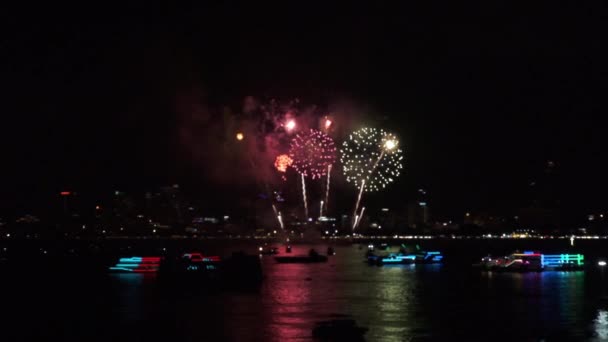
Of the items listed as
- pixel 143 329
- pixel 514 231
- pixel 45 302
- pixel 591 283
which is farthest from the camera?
pixel 514 231

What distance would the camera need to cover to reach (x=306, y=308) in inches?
989

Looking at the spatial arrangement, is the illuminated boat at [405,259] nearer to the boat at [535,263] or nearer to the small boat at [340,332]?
the boat at [535,263]

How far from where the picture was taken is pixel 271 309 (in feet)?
81.5

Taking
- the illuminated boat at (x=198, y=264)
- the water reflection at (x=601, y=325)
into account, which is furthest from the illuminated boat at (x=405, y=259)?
the water reflection at (x=601, y=325)

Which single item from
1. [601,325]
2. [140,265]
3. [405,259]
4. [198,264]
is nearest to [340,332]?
[601,325]

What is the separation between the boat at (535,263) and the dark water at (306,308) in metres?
5.51

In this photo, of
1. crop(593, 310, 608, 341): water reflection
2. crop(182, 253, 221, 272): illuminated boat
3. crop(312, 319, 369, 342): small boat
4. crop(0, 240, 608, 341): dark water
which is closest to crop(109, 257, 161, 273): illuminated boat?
crop(182, 253, 221, 272): illuminated boat

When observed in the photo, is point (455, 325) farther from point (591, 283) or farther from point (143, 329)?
point (591, 283)

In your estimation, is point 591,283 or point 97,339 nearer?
point 97,339

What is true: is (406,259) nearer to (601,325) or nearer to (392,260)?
(392,260)

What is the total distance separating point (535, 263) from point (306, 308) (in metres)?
23.2

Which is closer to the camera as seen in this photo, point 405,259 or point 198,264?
point 198,264

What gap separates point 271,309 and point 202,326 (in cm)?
389

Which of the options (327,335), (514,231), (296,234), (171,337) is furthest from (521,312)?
(514,231)
